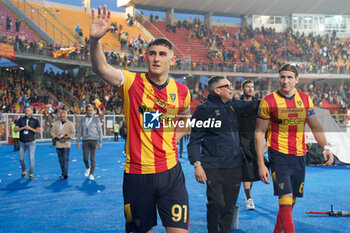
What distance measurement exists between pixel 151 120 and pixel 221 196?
1.70 meters

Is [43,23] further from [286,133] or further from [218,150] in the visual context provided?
[286,133]

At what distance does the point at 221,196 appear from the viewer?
165 inches

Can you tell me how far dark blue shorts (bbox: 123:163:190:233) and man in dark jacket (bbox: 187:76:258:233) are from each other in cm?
112

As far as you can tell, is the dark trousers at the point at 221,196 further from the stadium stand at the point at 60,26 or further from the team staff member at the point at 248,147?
the stadium stand at the point at 60,26

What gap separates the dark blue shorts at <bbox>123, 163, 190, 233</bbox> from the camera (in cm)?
297

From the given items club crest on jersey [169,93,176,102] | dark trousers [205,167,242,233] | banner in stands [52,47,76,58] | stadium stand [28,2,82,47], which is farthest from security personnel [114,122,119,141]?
club crest on jersey [169,93,176,102]

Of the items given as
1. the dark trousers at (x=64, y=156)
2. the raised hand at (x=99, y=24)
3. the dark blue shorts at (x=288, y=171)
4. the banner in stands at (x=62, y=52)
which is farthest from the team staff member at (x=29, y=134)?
the banner in stands at (x=62, y=52)

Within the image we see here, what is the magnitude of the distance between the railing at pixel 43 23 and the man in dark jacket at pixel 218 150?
29.1m

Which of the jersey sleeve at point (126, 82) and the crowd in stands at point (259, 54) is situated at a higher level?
the crowd in stands at point (259, 54)

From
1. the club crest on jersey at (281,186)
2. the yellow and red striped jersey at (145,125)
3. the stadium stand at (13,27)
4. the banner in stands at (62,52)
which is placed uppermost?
the stadium stand at (13,27)

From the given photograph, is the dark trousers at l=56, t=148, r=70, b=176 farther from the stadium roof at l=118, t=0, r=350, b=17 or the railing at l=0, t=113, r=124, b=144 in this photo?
the stadium roof at l=118, t=0, r=350, b=17

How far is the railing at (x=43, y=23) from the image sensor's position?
31.4m

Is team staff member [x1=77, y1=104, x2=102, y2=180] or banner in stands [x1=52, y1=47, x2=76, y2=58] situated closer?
team staff member [x1=77, y1=104, x2=102, y2=180]

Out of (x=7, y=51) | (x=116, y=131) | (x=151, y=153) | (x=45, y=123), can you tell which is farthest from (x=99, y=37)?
(x=7, y=51)
